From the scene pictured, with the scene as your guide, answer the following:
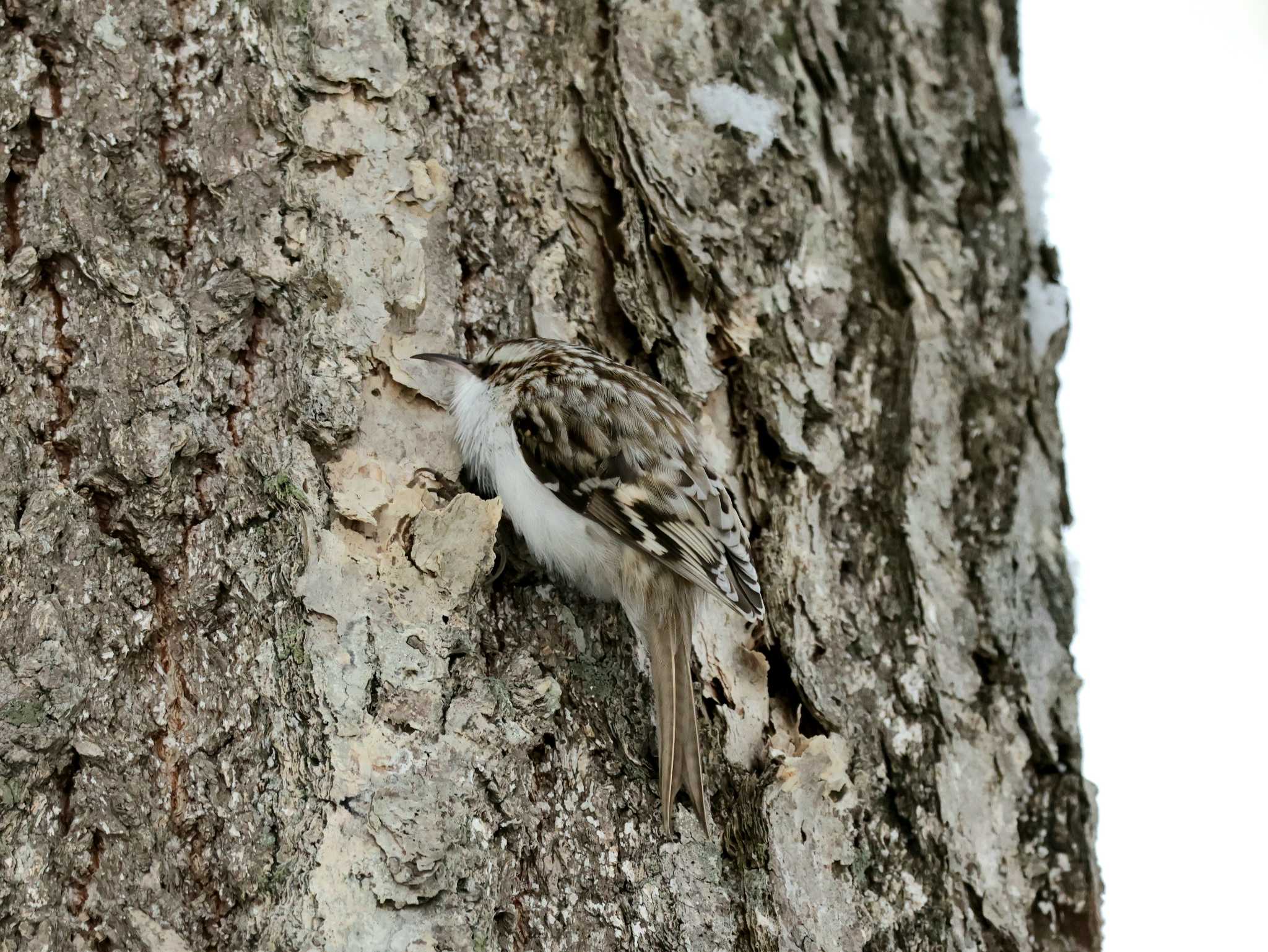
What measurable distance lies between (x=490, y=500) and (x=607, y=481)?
1.18 ft

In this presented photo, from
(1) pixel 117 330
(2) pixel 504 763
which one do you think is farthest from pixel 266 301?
(2) pixel 504 763

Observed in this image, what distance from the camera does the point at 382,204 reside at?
5.90 feet

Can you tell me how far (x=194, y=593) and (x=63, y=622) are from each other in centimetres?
15

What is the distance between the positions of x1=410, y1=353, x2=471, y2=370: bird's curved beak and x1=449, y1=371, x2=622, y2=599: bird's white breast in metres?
0.02

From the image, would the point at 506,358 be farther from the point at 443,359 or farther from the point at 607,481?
the point at 607,481

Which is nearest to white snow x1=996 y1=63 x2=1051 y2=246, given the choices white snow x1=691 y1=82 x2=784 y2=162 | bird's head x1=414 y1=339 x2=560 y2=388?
white snow x1=691 y1=82 x2=784 y2=162

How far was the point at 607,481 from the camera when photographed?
2.04 m

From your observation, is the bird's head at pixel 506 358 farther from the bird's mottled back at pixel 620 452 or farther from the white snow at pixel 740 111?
the white snow at pixel 740 111

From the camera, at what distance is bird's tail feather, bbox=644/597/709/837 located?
1.60 m

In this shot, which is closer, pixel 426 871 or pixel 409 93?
pixel 426 871

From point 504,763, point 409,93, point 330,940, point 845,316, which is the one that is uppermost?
point 409,93

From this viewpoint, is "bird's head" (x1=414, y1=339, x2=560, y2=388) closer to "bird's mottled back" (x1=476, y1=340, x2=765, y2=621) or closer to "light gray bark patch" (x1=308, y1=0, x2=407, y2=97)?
"bird's mottled back" (x1=476, y1=340, x2=765, y2=621)

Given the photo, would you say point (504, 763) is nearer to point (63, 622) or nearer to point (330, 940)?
point (330, 940)

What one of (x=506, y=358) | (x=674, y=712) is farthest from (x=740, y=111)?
(x=674, y=712)
